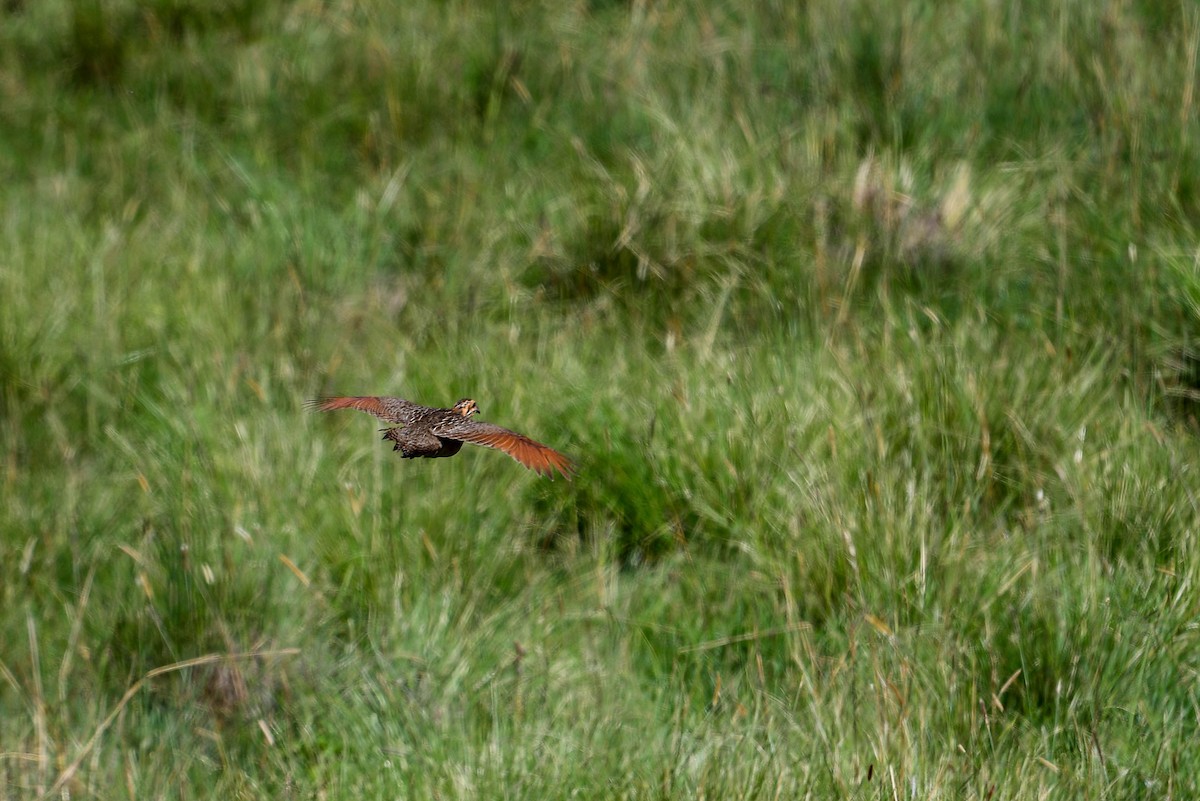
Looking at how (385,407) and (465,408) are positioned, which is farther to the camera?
(385,407)

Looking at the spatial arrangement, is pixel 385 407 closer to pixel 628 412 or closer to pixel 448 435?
pixel 448 435

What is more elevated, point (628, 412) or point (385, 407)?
point (385, 407)

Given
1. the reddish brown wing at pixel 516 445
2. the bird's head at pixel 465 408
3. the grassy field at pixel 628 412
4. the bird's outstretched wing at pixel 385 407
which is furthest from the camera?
the grassy field at pixel 628 412

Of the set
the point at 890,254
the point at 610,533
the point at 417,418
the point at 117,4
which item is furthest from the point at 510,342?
the point at 117,4

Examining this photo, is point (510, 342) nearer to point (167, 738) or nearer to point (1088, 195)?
point (167, 738)

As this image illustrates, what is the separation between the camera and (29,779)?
278cm

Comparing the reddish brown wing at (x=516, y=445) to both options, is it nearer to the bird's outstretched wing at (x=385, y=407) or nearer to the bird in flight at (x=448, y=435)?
the bird in flight at (x=448, y=435)

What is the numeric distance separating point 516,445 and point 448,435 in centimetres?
9

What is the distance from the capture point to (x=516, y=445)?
169cm

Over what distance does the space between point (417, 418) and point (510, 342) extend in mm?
1834

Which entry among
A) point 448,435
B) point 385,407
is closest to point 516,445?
point 448,435

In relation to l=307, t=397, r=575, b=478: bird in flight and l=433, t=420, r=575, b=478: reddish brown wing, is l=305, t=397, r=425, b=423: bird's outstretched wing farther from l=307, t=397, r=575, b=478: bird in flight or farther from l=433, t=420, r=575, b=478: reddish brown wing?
l=433, t=420, r=575, b=478: reddish brown wing

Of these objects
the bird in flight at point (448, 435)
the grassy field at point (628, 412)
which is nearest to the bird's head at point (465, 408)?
the bird in flight at point (448, 435)

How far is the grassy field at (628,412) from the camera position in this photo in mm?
2646
